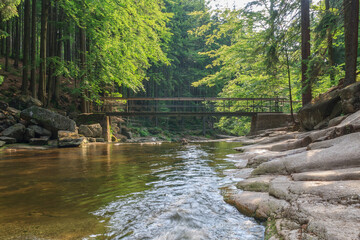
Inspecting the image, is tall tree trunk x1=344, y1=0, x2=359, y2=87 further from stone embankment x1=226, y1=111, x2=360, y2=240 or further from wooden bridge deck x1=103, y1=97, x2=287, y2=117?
wooden bridge deck x1=103, y1=97, x2=287, y2=117

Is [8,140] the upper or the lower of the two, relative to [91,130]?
lower

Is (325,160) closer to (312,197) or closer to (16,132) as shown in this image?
(312,197)

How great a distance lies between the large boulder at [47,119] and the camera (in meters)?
10.6

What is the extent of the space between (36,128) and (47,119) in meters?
0.63

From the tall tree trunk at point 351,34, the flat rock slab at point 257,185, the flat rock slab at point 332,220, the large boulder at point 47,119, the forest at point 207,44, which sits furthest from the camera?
the large boulder at point 47,119

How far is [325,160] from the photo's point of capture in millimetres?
3062

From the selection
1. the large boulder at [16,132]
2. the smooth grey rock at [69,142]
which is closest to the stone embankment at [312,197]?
the smooth grey rock at [69,142]

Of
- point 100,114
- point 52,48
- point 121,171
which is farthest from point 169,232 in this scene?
point 52,48

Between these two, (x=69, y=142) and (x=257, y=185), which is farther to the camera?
(x=69, y=142)

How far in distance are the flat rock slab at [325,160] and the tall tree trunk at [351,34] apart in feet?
13.4

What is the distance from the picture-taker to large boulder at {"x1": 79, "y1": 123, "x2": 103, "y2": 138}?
13.4 m

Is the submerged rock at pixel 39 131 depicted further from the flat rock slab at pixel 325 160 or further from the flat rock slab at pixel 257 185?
the flat rock slab at pixel 325 160

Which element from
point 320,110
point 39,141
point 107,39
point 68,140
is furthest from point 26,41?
point 320,110

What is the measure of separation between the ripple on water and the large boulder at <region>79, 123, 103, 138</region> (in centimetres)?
1077
